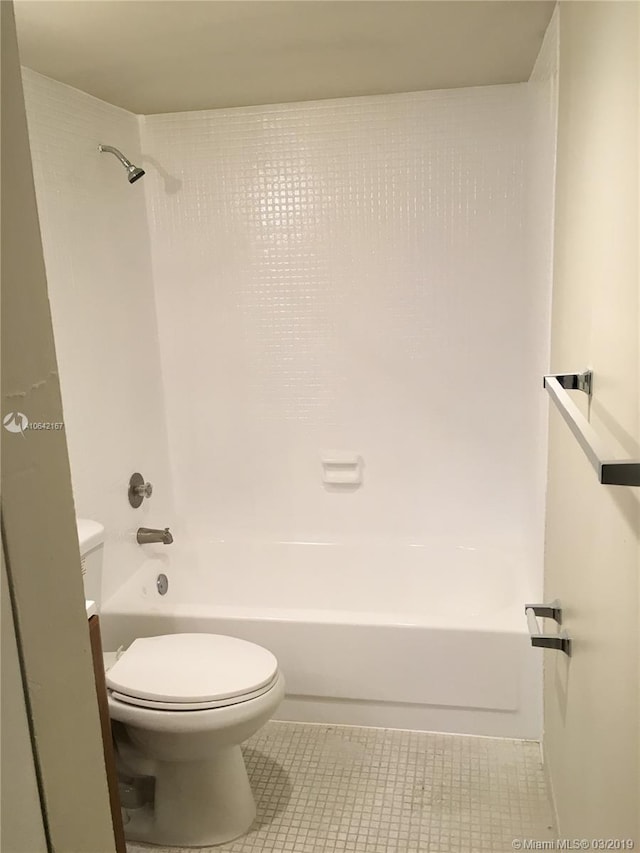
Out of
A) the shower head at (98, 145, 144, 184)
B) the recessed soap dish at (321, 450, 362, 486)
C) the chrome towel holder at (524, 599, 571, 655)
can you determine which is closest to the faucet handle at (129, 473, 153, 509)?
the recessed soap dish at (321, 450, 362, 486)

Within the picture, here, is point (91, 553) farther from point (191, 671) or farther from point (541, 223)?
point (541, 223)

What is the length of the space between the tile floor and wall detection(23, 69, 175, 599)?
34.1 inches

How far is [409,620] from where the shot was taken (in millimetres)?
2191

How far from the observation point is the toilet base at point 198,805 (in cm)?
185

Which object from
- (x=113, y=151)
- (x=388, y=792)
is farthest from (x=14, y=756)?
(x=113, y=151)

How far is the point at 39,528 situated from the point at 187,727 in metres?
1.21

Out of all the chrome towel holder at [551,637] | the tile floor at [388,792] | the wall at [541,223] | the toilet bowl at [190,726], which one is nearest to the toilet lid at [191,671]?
the toilet bowl at [190,726]

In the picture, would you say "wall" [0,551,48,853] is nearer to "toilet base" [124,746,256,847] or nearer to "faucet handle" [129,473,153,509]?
"toilet base" [124,746,256,847]

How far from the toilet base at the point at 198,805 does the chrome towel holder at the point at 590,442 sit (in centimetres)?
127

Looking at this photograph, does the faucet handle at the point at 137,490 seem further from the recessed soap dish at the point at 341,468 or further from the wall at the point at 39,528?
the wall at the point at 39,528

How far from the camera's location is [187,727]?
172 centimetres

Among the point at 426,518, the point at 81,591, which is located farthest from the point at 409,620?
the point at 81,591

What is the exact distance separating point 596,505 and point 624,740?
38cm

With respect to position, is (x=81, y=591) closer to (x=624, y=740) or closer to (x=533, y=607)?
(x=624, y=740)
